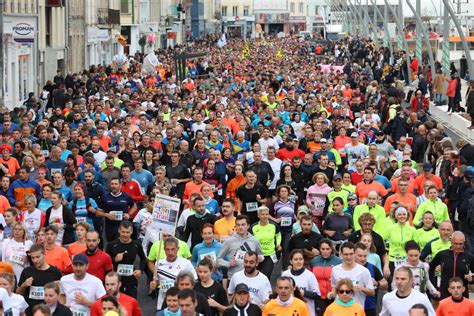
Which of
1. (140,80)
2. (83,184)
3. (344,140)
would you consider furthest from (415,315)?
(140,80)

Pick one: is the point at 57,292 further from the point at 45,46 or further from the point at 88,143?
the point at 45,46

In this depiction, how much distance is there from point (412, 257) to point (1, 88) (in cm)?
2538

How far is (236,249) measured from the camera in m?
13.6

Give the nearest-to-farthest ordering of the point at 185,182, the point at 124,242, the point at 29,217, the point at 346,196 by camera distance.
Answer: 1. the point at 124,242
2. the point at 29,217
3. the point at 346,196
4. the point at 185,182

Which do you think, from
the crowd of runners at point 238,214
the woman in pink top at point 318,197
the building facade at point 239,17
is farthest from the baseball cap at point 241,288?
the building facade at point 239,17

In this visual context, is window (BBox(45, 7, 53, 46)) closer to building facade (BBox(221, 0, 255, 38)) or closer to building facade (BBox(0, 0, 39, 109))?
building facade (BBox(0, 0, 39, 109))

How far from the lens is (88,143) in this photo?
72.0 ft

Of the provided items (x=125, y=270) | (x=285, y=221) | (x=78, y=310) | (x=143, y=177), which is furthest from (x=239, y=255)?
(x=143, y=177)

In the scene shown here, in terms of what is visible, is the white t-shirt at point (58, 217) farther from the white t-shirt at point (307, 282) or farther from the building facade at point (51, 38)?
the building facade at point (51, 38)

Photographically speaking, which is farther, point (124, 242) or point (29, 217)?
point (29, 217)

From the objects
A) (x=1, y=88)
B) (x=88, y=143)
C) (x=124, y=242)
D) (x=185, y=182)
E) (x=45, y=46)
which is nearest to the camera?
(x=124, y=242)

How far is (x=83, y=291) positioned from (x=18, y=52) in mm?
32295

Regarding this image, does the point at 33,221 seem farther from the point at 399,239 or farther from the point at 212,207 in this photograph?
the point at 399,239

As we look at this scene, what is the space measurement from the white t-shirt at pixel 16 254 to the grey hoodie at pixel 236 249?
1897 millimetres
